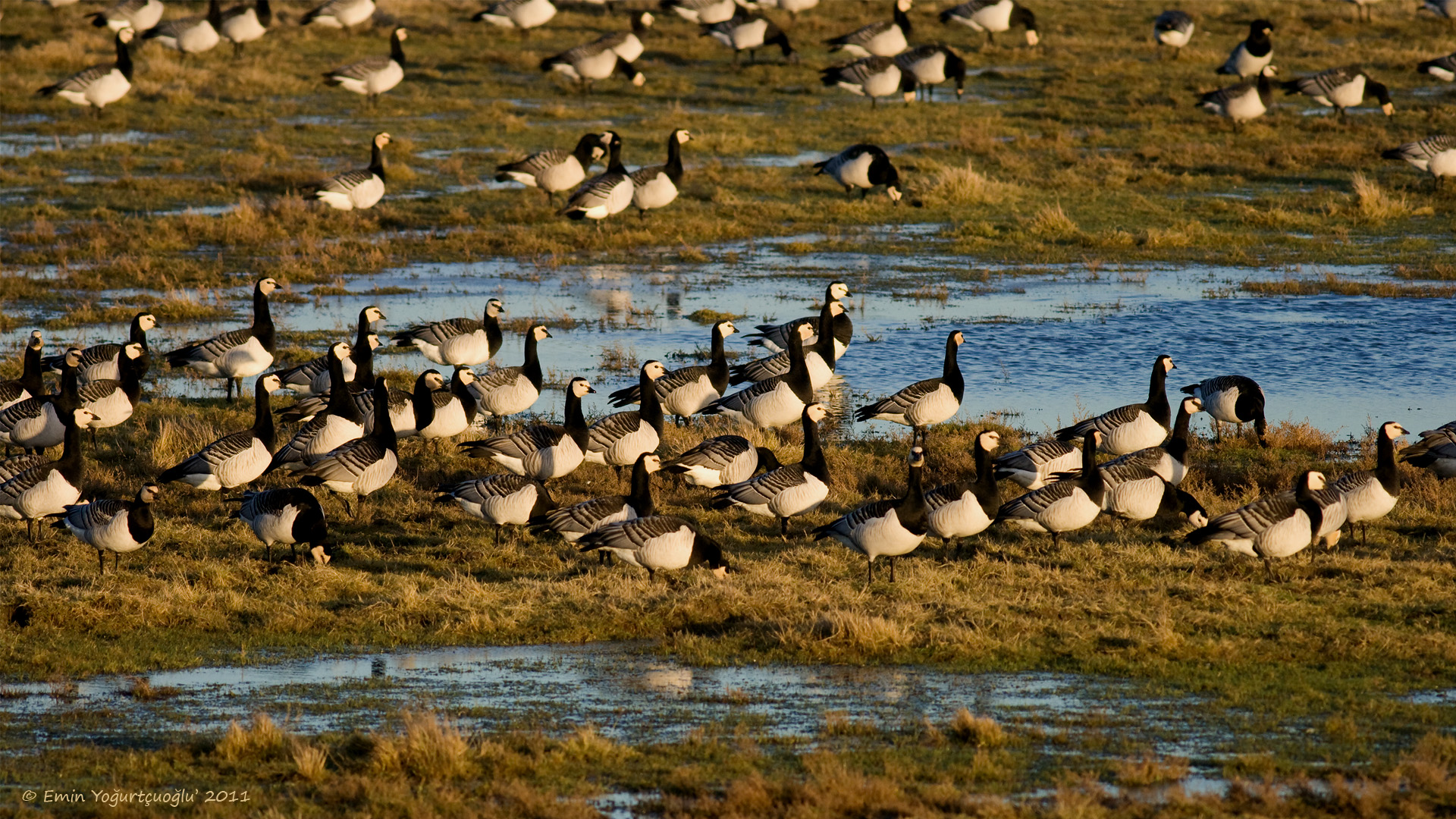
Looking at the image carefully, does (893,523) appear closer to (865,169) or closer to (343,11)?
(865,169)

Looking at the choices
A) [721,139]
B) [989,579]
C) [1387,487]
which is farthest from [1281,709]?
[721,139]

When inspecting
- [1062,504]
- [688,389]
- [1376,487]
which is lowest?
[688,389]

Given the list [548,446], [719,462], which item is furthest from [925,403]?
[548,446]

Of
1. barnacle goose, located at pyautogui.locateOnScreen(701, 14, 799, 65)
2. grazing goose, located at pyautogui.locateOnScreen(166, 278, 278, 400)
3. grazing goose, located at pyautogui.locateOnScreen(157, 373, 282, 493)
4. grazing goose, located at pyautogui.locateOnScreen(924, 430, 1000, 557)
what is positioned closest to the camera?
grazing goose, located at pyautogui.locateOnScreen(924, 430, 1000, 557)

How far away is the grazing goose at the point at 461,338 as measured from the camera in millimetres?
18125

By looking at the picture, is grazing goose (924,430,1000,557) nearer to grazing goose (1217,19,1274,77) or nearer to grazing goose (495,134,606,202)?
grazing goose (495,134,606,202)

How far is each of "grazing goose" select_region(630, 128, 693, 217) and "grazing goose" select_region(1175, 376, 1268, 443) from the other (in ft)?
39.4

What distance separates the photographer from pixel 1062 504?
1284cm

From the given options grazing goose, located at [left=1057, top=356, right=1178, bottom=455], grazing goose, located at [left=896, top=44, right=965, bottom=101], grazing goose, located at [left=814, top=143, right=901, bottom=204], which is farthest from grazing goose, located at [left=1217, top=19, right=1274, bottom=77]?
grazing goose, located at [left=1057, top=356, right=1178, bottom=455]

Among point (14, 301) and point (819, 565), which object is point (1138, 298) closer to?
point (819, 565)

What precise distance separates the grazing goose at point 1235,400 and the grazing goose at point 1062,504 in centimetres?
335

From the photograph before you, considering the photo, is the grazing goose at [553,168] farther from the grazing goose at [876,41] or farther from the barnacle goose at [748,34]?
the barnacle goose at [748,34]

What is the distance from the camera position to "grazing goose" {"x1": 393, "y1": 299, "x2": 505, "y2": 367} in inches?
714

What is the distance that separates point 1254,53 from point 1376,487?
25624mm
